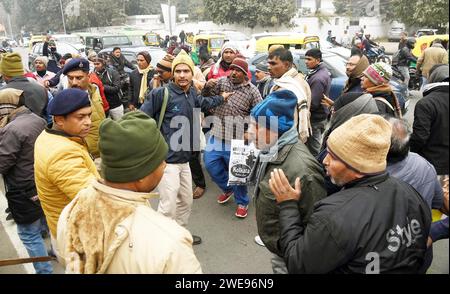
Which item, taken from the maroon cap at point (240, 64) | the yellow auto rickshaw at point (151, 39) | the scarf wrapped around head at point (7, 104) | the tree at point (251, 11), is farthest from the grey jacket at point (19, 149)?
the tree at point (251, 11)

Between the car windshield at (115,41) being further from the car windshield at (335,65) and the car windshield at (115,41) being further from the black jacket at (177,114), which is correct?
the black jacket at (177,114)

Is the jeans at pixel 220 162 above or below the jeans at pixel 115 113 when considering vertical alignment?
below

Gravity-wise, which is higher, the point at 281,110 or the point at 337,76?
the point at 281,110

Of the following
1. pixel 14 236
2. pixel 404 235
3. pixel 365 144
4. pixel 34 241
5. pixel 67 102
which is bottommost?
pixel 14 236

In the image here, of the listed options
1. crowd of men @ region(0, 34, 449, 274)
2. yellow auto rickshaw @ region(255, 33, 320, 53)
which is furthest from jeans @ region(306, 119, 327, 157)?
yellow auto rickshaw @ region(255, 33, 320, 53)

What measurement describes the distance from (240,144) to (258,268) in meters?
1.37

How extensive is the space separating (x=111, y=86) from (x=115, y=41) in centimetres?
1436

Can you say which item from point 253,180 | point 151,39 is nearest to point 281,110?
point 253,180

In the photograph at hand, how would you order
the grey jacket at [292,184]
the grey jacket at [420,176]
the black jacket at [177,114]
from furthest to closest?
the black jacket at [177,114], the grey jacket at [420,176], the grey jacket at [292,184]

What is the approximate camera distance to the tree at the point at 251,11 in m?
22.0

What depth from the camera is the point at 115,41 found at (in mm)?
18844

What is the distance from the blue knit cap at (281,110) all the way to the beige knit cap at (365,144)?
2.03 ft

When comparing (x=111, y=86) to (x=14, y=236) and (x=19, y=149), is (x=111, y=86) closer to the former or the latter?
(x=14, y=236)

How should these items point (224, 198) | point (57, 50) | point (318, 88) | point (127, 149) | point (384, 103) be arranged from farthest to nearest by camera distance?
point (57, 50)
point (318, 88)
point (224, 198)
point (384, 103)
point (127, 149)
